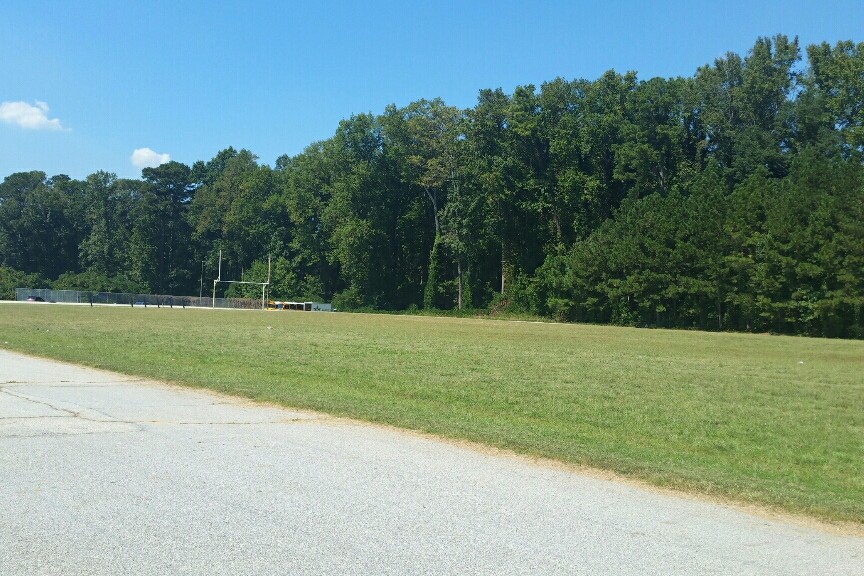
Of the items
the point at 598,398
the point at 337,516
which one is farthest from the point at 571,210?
the point at 337,516

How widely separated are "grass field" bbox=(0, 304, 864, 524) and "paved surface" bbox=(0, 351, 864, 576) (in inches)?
55.0

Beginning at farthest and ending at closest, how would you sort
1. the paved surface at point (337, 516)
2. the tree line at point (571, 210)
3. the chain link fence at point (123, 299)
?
the chain link fence at point (123, 299), the tree line at point (571, 210), the paved surface at point (337, 516)

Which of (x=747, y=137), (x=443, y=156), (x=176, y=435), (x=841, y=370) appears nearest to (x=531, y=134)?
(x=443, y=156)

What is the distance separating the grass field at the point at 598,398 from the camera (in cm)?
973

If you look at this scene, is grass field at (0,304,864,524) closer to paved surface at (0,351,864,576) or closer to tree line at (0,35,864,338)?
paved surface at (0,351,864,576)

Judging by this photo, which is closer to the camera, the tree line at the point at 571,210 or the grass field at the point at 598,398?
the grass field at the point at 598,398

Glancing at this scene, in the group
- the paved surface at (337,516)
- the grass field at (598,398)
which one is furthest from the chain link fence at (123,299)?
the paved surface at (337,516)

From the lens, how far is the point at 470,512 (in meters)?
6.89

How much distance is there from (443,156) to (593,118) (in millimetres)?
21224

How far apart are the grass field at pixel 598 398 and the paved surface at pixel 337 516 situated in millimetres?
1397

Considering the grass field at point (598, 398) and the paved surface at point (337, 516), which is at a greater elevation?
the paved surface at point (337, 516)

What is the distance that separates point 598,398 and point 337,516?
11.1 metres

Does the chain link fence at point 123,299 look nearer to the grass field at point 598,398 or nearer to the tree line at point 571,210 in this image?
the tree line at point 571,210

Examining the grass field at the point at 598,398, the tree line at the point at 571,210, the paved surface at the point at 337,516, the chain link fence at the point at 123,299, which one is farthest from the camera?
the chain link fence at the point at 123,299
